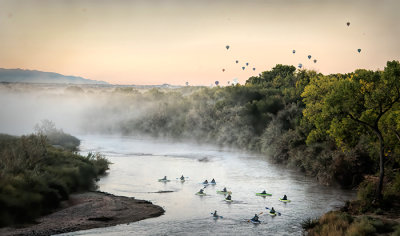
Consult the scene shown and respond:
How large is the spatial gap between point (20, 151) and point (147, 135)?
76.1m

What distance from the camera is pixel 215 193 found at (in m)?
37.1

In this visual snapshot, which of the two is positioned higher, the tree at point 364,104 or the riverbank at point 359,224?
the tree at point 364,104

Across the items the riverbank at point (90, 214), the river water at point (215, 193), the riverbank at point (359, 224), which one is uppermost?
the riverbank at point (359, 224)

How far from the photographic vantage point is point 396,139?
97.3 feet

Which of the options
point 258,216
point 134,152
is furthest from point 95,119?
point 258,216

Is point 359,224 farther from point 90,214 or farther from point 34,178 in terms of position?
point 34,178

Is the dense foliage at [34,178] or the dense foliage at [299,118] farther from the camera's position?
the dense foliage at [299,118]

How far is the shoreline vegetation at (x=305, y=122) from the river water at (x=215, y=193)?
2.64 meters

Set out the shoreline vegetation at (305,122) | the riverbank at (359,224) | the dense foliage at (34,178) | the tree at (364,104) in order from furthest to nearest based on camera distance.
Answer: the shoreline vegetation at (305,122)
the tree at (364,104)
the dense foliage at (34,178)
the riverbank at (359,224)

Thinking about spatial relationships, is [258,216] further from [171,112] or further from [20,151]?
[171,112]

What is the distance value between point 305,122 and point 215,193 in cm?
2049

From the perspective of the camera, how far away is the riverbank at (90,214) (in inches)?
967

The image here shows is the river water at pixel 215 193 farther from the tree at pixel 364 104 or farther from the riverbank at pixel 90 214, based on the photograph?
the tree at pixel 364 104

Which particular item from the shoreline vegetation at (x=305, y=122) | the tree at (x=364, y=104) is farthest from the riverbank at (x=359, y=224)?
the tree at (x=364, y=104)
